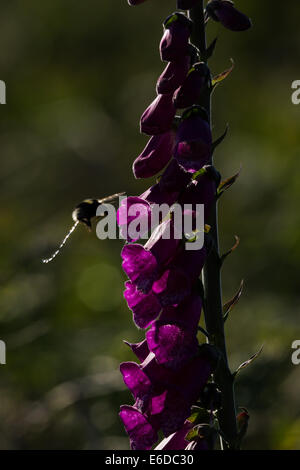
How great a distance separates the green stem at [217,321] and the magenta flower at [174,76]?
0.08 meters

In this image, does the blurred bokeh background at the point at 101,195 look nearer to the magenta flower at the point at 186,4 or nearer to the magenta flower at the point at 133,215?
the magenta flower at the point at 133,215

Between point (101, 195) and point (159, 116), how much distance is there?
785cm

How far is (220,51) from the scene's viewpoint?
1280 centimetres

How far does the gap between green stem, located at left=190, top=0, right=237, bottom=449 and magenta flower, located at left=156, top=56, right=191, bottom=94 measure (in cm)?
8

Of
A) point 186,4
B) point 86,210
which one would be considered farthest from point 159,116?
point 86,210

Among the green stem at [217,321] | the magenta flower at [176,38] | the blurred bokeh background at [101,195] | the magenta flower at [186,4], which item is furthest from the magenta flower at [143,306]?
the blurred bokeh background at [101,195]

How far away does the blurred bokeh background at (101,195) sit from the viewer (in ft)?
15.3

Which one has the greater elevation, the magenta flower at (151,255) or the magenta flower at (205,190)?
the magenta flower at (205,190)

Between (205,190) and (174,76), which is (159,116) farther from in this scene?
(205,190)

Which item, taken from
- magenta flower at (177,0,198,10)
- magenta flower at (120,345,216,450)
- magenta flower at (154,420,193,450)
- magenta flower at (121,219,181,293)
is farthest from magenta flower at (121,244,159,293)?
magenta flower at (177,0,198,10)

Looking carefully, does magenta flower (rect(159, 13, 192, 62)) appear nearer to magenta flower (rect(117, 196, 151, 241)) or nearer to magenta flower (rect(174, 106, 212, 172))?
magenta flower (rect(174, 106, 212, 172))

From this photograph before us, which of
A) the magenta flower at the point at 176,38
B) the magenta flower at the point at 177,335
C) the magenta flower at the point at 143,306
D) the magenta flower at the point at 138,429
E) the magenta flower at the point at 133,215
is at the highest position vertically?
A: the magenta flower at the point at 176,38

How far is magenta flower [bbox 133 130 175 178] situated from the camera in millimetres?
2533

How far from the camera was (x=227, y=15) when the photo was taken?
245 cm
